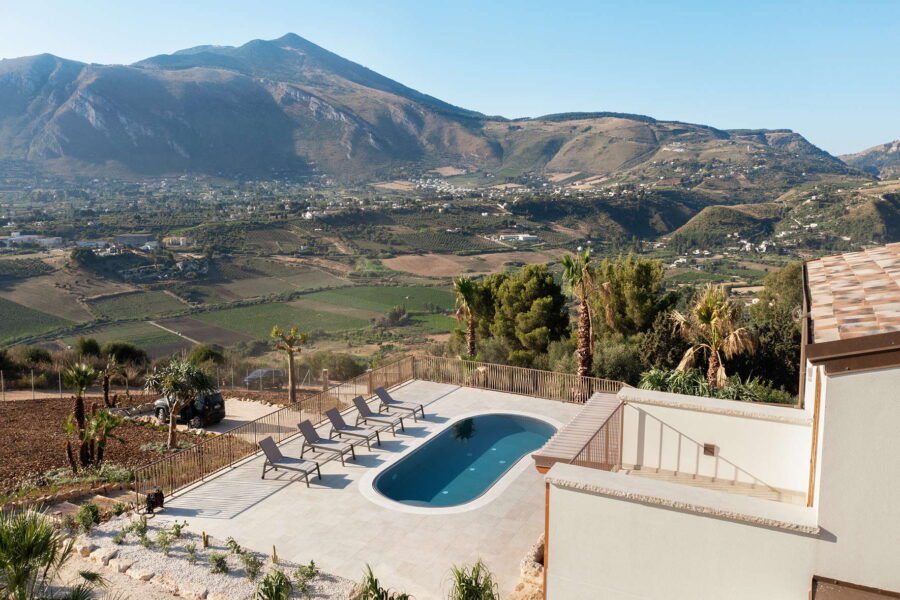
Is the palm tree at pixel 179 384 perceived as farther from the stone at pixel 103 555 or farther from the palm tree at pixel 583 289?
the palm tree at pixel 583 289

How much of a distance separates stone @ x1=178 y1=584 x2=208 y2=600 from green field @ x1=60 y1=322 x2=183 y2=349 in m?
42.0

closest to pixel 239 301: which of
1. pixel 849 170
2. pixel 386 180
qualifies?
pixel 386 180

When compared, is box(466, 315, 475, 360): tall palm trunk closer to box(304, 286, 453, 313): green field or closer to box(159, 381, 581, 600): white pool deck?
box(159, 381, 581, 600): white pool deck

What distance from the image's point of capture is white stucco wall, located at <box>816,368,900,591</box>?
16.9 ft

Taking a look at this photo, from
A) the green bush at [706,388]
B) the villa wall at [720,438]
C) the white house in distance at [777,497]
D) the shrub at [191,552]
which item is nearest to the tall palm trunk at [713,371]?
the green bush at [706,388]

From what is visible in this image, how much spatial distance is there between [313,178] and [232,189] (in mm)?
28757

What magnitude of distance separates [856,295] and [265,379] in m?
22.0

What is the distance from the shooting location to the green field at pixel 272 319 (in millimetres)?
53562

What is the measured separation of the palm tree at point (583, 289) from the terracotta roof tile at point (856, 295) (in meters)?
6.80

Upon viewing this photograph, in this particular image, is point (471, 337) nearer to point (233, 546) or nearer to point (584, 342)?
point (584, 342)

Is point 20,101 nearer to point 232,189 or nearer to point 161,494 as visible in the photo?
point 232,189

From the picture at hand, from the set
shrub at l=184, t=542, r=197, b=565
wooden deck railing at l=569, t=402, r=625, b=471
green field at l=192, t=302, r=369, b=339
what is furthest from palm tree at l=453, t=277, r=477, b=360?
green field at l=192, t=302, r=369, b=339

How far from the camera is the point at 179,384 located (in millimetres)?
14234

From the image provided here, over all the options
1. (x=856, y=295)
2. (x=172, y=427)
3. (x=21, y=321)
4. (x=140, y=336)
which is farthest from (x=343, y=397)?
(x=21, y=321)
